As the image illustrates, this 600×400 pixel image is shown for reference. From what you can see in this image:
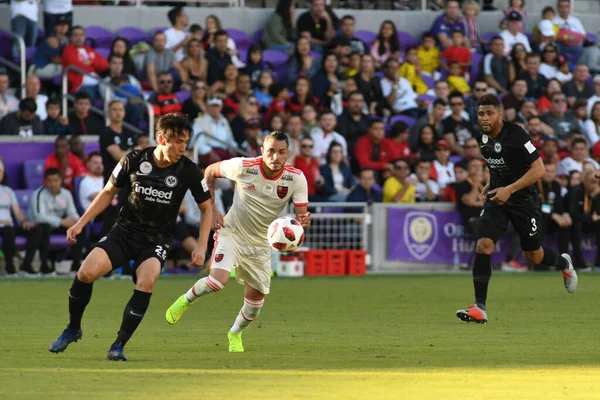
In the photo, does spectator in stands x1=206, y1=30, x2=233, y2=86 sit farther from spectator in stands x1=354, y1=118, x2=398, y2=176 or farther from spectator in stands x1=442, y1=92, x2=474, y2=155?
spectator in stands x1=442, y1=92, x2=474, y2=155

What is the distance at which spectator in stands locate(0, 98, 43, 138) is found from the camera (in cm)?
2050

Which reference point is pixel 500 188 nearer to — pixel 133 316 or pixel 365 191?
pixel 133 316

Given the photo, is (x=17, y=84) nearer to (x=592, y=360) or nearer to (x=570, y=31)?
(x=570, y=31)

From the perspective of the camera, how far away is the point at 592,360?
929cm

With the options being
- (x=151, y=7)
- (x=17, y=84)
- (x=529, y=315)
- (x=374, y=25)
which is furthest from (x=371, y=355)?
(x=374, y=25)

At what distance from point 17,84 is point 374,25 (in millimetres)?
8778

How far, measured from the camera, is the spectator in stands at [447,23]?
1059 inches

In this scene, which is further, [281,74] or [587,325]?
[281,74]

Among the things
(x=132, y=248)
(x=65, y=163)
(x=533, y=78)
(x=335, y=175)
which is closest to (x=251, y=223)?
(x=132, y=248)

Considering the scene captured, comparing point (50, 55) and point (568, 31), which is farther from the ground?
point (568, 31)

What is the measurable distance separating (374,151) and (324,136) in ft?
3.33

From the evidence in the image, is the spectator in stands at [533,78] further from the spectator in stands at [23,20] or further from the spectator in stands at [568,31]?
the spectator in stands at [23,20]

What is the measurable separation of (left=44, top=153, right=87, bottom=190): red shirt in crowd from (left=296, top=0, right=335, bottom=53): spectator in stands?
21.9ft

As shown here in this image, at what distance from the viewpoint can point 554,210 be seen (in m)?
22.6
